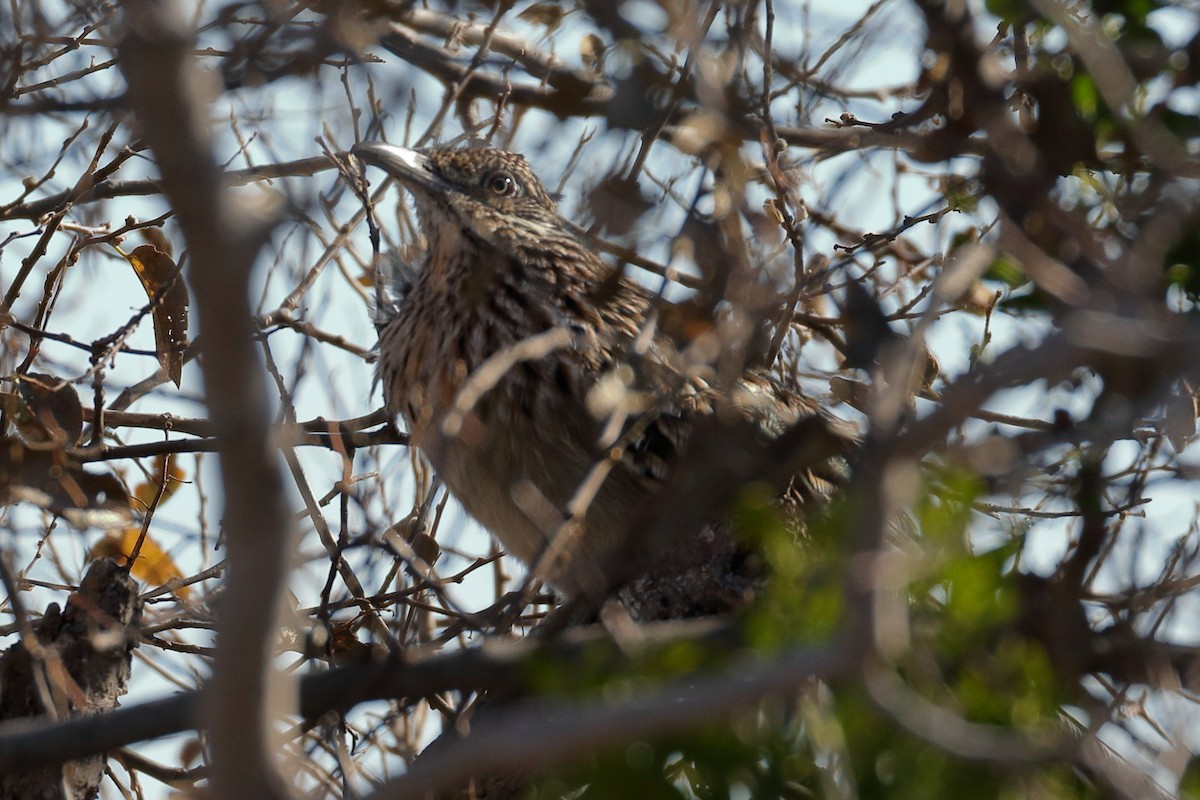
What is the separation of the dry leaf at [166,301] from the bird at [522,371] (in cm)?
78

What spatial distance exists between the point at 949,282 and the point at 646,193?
122cm

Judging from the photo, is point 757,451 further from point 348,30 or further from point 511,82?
point 511,82

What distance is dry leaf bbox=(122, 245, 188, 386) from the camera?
4.36 metres

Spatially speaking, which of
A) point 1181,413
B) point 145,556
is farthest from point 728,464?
point 145,556

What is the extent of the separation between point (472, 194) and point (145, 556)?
6.37ft

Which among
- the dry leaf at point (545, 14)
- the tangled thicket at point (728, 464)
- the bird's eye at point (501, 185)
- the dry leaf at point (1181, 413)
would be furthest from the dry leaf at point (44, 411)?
the dry leaf at point (1181, 413)

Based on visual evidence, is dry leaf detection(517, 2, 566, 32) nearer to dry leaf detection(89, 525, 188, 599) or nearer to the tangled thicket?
the tangled thicket

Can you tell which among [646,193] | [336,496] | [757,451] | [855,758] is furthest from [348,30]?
[336,496]

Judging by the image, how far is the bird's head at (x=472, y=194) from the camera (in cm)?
529

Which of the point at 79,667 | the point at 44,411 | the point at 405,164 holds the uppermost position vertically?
the point at 405,164

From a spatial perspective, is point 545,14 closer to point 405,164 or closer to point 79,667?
point 405,164

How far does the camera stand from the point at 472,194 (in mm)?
5492

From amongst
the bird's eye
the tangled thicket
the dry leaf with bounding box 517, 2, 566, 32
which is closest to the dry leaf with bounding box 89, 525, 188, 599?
the tangled thicket

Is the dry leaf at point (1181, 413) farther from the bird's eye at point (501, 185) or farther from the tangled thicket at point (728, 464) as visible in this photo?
the bird's eye at point (501, 185)
